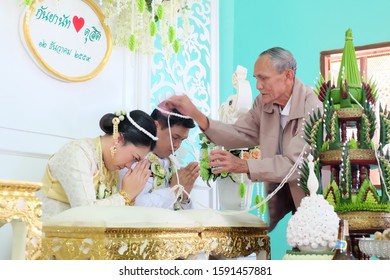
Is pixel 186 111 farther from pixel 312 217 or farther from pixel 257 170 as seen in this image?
pixel 312 217

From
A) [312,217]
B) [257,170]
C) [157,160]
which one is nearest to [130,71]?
[157,160]

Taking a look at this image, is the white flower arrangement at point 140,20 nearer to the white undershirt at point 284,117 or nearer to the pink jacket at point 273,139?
the pink jacket at point 273,139

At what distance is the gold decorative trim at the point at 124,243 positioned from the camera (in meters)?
2.40

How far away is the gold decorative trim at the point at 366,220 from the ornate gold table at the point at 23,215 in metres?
1.27

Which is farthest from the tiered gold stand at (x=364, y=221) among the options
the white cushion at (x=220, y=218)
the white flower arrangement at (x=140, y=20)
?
the white flower arrangement at (x=140, y=20)

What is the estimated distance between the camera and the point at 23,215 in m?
1.93

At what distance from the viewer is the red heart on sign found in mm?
3678

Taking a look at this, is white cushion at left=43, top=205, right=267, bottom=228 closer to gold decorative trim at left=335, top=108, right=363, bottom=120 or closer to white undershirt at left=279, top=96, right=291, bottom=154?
gold decorative trim at left=335, top=108, right=363, bottom=120

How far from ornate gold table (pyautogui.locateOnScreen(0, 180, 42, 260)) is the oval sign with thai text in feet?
5.31

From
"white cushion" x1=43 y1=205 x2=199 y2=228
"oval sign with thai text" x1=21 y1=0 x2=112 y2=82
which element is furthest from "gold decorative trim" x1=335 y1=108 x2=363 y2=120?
"oval sign with thai text" x1=21 y1=0 x2=112 y2=82

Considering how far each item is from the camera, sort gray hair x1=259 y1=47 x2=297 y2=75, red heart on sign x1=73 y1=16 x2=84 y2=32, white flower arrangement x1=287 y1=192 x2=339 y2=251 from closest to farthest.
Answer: white flower arrangement x1=287 y1=192 x2=339 y2=251 < gray hair x1=259 y1=47 x2=297 y2=75 < red heart on sign x1=73 y1=16 x2=84 y2=32

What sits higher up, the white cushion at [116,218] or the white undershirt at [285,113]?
the white undershirt at [285,113]

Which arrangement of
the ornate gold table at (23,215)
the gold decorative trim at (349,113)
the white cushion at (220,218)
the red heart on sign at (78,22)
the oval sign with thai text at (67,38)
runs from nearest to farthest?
the ornate gold table at (23,215) < the gold decorative trim at (349,113) < the white cushion at (220,218) < the oval sign with thai text at (67,38) < the red heart on sign at (78,22)

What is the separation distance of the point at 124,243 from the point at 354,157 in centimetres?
104
